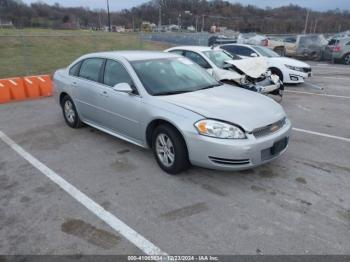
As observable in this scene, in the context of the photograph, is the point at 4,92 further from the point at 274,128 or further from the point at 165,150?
the point at 274,128

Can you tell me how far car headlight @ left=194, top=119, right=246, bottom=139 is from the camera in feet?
11.9

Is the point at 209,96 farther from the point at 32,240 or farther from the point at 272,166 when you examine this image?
the point at 32,240

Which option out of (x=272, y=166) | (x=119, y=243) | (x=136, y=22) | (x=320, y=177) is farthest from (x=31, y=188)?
(x=136, y=22)

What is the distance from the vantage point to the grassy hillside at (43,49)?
46.2 feet

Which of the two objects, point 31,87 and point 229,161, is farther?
point 31,87

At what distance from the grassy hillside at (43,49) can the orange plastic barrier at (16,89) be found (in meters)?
3.52

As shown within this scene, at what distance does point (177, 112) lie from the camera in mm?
3906

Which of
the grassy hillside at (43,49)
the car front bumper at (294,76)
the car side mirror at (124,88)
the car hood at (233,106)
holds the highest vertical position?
the car side mirror at (124,88)

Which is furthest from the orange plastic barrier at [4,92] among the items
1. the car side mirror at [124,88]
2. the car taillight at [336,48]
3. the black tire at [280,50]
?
the black tire at [280,50]

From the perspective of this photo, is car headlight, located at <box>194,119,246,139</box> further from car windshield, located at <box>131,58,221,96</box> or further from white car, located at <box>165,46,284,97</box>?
white car, located at <box>165,46,284,97</box>

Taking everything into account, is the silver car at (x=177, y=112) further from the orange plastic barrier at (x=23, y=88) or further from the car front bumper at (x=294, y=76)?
the car front bumper at (x=294, y=76)

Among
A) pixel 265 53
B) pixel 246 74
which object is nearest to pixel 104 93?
pixel 246 74

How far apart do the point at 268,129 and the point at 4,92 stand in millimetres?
7649

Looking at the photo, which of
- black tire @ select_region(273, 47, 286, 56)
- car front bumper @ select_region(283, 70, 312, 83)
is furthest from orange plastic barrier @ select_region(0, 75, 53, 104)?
black tire @ select_region(273, 47, 286, 56)
